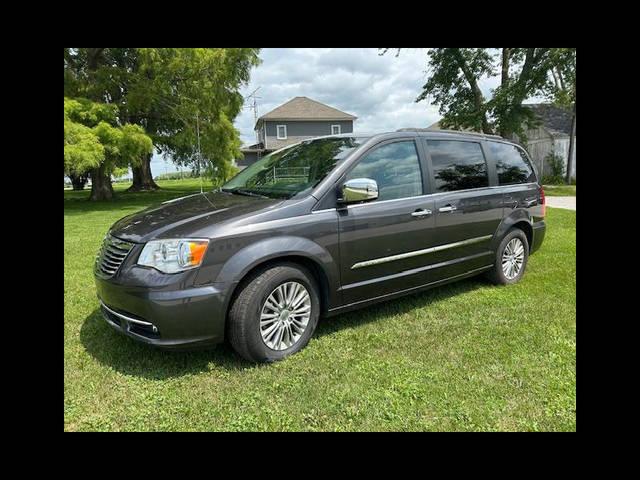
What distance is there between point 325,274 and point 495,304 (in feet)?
7.04

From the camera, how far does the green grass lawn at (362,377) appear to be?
2564 millimetres

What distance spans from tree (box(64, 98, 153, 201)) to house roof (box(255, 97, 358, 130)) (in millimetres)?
19318

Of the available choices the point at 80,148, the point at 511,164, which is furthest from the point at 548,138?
the point at 80,148

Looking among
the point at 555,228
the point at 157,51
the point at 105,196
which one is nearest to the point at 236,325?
the point at 555,228

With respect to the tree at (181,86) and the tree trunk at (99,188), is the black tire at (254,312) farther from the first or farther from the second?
the tree trunk at (99,188)

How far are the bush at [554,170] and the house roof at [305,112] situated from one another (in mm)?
16545

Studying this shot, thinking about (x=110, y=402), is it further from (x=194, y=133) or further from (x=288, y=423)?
(x=194, y=133)

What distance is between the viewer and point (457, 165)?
14.6 ft

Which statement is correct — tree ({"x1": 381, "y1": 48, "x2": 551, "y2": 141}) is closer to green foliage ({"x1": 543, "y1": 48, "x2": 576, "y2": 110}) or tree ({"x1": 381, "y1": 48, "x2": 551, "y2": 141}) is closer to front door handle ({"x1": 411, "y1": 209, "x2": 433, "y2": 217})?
green foliage ({"x1": 543, "y1": 48, "x2": 576, "y2": 110})

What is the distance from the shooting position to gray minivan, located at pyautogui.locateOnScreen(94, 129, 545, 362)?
2.92 metres

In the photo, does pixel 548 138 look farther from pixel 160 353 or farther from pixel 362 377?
pixel 160 353

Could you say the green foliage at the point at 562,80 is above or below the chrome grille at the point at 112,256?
above

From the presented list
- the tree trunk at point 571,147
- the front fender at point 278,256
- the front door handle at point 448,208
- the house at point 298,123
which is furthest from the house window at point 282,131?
the front fender at point 278,256

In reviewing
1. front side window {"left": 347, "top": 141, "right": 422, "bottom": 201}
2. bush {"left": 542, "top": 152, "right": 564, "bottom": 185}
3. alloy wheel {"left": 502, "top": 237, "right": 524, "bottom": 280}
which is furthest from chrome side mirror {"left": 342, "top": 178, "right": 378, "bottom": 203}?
bush {"left": 542, "top": 152, "right": 564, "bottom": 185}
